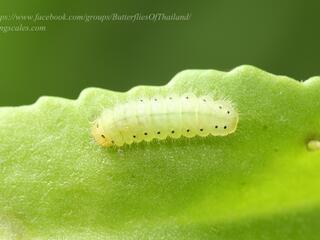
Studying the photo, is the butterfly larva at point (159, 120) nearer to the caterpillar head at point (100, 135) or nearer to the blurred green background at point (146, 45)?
the caterpillar head at point (100, 135)

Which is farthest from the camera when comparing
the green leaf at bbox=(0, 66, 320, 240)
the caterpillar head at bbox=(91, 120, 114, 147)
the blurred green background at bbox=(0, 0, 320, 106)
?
the blurred green background at bbox=(0, 0, 320, 106)

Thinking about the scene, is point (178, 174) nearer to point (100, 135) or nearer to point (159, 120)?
point (159, 120)

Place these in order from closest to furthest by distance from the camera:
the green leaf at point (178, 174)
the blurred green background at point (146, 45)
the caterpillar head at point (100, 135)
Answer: the green leaf at point (178, 174)
the caterpillar head at point (100, 135)
the blurred green background at point (146, 45)

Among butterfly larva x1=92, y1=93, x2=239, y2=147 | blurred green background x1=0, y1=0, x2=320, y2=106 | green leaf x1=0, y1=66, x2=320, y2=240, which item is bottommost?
green leaf x1=0, y1=66, x2=320, y2=240

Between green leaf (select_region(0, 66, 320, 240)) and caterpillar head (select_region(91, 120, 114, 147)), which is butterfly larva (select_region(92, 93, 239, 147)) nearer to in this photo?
caterpillar head (select_region(91, 120, 114, 147))

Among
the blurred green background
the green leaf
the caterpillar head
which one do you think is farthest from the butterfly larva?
the blurred green background

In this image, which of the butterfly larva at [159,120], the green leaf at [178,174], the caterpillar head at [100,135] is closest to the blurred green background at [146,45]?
the butterfly larva at [159,120]
